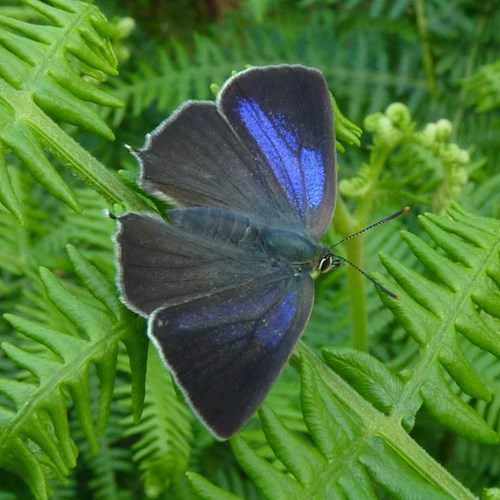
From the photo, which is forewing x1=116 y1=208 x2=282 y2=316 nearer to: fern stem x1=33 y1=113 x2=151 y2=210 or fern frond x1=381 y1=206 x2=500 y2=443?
fern stem x1=33 y1=113 x2=151 y2=210

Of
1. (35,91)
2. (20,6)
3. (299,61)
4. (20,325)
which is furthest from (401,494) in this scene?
(20,6)

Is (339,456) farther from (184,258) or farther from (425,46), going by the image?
(425,46)

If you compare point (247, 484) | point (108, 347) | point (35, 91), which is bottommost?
point (247, 484)

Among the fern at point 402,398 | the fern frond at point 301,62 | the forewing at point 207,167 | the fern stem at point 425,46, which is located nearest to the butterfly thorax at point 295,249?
the forewing at point 207,167

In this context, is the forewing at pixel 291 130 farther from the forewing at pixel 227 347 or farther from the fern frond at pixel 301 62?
the fern frond at pixel 301 62

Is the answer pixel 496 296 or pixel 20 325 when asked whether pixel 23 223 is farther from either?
pixel 496 296

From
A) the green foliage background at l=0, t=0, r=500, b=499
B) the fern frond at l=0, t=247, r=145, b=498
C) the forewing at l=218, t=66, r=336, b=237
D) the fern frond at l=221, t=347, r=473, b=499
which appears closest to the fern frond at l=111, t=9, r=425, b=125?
the green foliage background at l=0, t=0, r=500, b=499

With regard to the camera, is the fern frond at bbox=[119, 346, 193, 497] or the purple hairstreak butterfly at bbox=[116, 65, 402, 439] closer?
the purple hairstreak butterfly at bbox=[116, 65, 402, 439]
